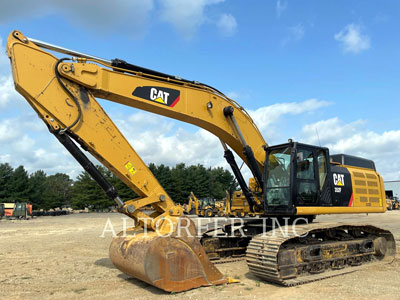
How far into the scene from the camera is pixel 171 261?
607 cm

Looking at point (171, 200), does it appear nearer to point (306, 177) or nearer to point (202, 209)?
point (306, 177)

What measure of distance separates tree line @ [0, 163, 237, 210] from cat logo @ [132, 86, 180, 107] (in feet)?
112

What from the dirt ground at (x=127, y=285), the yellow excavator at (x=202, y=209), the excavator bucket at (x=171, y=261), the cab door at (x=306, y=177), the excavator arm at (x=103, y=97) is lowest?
the dirt ground at (x=127, y=285)

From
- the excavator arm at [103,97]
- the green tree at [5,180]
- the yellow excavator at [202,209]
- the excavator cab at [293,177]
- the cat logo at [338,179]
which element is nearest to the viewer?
the excavator arm at [103,97]

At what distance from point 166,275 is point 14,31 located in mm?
4984

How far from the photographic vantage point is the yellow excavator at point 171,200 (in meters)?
6.09

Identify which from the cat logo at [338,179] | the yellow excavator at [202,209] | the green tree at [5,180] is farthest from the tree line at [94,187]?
the cat logo at [338,179]

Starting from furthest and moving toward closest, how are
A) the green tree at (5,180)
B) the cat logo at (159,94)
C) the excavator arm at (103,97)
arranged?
the green tree at (5,180) < the cat logo at (159,94) < the excavator arm at (103,97)

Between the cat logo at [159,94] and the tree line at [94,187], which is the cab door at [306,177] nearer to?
the cat logo at [159,94]

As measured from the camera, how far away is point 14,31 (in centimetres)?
600

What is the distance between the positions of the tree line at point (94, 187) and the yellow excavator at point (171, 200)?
111 ft

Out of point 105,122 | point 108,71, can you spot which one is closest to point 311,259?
point 105,122

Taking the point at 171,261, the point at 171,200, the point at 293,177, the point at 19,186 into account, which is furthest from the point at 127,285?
the point at 19,186

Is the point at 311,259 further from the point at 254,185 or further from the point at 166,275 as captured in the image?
the point at 166,275
